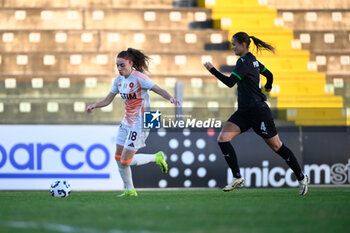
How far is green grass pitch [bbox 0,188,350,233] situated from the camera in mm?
4652

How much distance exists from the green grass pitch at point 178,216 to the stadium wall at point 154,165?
3.01 meters

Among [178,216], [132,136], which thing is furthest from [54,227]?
[132,136]

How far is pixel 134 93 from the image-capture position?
8062 millimetres

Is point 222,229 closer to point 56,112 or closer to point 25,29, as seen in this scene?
point 56,112

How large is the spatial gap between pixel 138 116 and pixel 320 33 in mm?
9897

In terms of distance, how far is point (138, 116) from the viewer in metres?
8.07

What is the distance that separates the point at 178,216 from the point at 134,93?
9.48 feet

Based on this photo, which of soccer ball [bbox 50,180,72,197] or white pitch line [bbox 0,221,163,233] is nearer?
white pitch line [bbox 0,221,163,233]

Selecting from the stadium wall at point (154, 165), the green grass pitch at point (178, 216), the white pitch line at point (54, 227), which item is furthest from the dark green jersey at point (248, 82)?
the white pitch line at point (54, 227)

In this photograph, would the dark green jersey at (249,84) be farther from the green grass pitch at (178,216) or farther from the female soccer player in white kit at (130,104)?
the green grass pitch at (178,216)

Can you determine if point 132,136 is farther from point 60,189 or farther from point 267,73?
point 267,73

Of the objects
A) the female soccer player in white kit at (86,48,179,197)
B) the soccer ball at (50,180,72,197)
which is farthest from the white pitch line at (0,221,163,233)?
the female soccer player in white kit at (86,48,179,197)

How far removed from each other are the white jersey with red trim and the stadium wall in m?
2.47

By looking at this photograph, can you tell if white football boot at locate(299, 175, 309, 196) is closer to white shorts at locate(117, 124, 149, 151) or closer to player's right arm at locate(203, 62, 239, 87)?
player's right arm at locate(203, 62, 239, 87)
